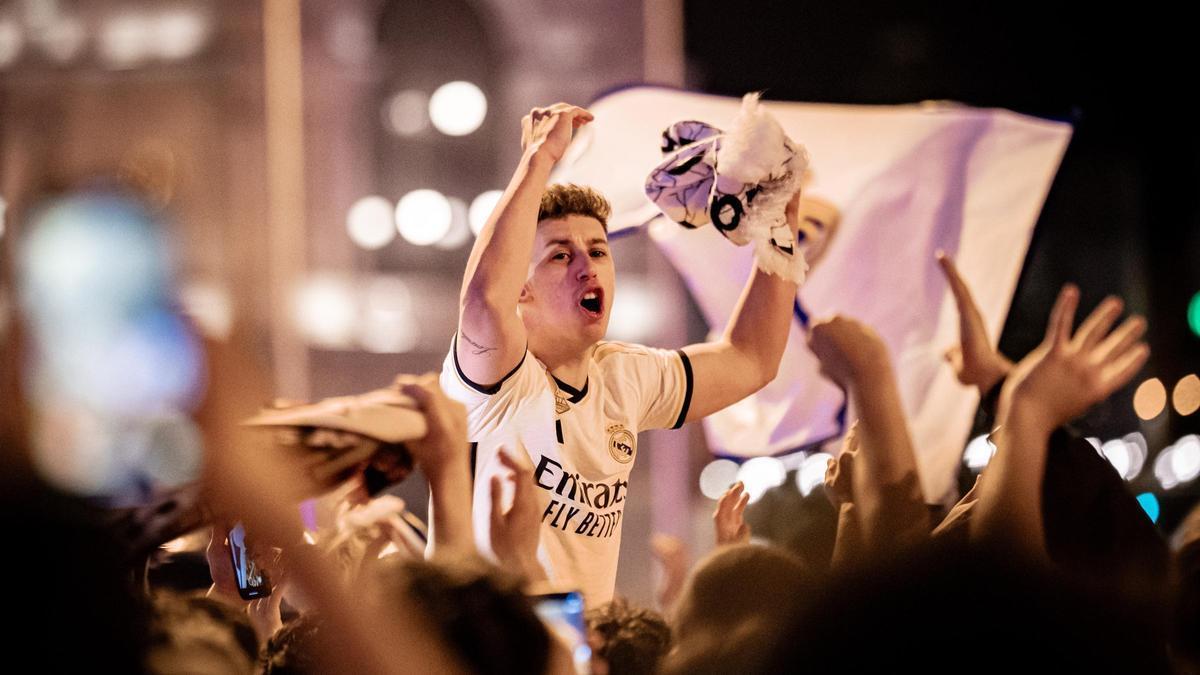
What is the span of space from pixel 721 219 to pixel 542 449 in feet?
1.93

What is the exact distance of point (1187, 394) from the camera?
8.28 m

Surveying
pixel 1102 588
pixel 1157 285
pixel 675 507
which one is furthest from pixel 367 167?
pixel 1157 285

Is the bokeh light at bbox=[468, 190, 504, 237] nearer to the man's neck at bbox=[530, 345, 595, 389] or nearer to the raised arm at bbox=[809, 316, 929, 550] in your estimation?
the man's neck at bbox=[530, 345, 595, 389]

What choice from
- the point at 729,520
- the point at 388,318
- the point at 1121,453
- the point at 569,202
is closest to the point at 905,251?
the point at 729,520

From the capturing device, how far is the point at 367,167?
5.32 meters

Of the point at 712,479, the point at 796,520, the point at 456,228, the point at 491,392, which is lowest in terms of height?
the point at 712,479

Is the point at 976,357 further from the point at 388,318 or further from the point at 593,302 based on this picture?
the point at 388,318

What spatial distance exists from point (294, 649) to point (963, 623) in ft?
2.60

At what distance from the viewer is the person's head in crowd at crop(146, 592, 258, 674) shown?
120 cm

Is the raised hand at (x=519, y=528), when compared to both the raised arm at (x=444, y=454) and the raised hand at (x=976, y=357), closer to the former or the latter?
the raised arm at (x=444, y=454)

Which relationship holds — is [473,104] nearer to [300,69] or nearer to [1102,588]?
[300,69]

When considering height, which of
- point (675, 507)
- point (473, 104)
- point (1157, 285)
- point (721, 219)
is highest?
point (473, 104)

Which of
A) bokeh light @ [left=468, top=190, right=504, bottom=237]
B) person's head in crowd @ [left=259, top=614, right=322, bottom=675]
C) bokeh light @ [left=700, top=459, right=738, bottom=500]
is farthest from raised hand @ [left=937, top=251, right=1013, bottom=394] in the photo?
bokeh light @ [left=468, top=190, right=504, bottom=237]

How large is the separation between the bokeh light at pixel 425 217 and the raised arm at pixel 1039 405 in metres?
4.05
